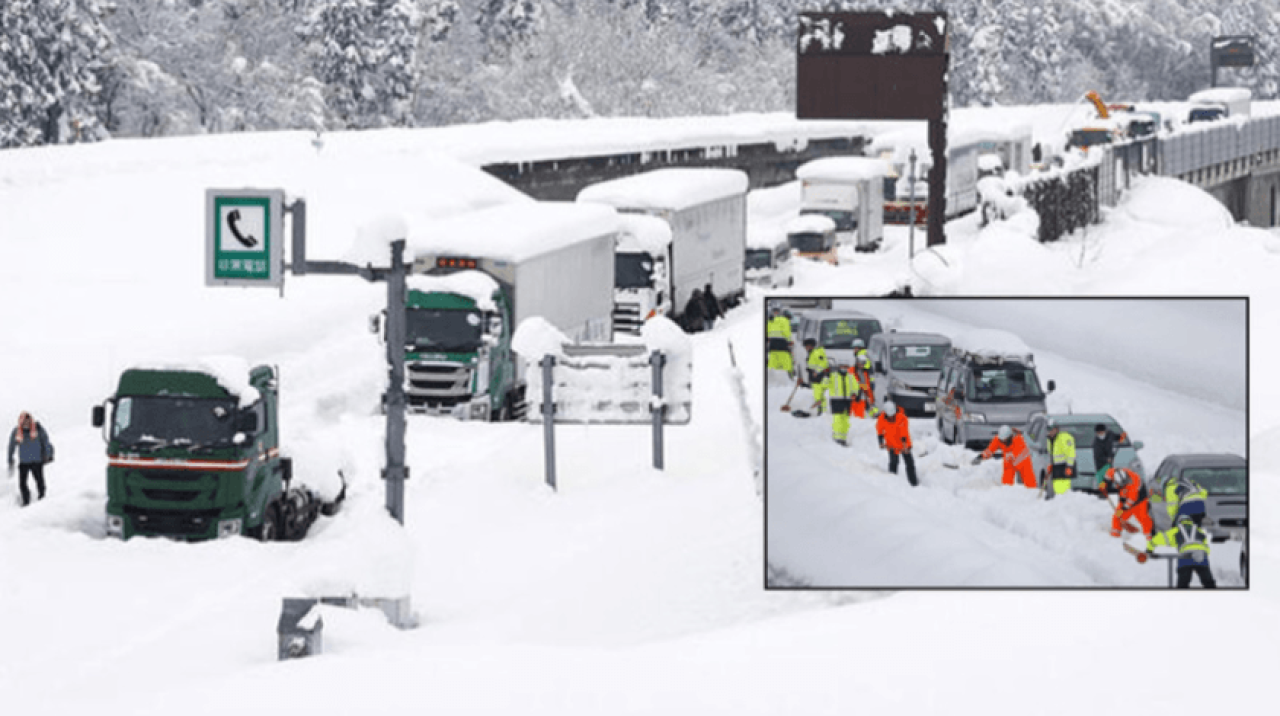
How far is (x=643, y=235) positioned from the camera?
1784 inches

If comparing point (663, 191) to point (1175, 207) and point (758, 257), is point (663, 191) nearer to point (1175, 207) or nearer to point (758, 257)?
point (758, 257)

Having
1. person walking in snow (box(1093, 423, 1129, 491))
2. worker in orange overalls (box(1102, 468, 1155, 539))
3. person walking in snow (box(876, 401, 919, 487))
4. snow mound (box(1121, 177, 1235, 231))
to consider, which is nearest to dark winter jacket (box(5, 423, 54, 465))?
person walking in snow (box(876, 401, 919, 487))

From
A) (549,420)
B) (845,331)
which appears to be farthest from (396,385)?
(845,331)

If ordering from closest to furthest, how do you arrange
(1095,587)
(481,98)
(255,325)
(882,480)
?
(1095,587), (882,480), (255,325), (481,98)

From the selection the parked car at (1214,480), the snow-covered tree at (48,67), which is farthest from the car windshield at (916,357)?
the snow-covered tree at (48,67)

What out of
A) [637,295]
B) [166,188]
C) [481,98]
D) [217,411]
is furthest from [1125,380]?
[481,98]

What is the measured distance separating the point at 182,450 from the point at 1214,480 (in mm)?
13539

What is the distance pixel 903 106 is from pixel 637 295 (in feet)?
57.6

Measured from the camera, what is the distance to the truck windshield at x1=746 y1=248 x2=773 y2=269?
56938 mm

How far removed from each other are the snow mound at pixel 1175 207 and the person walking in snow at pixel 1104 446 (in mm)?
68642

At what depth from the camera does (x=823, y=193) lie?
68125 mm

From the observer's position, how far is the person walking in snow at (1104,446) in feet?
44.5

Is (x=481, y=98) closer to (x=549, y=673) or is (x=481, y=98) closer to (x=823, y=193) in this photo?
(x=823, y=193)

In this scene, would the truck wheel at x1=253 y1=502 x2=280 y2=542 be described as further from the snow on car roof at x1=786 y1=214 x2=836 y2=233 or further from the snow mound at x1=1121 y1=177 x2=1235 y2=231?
the snow mound at x1=1121 y1=177 x2=1235 y2=231
